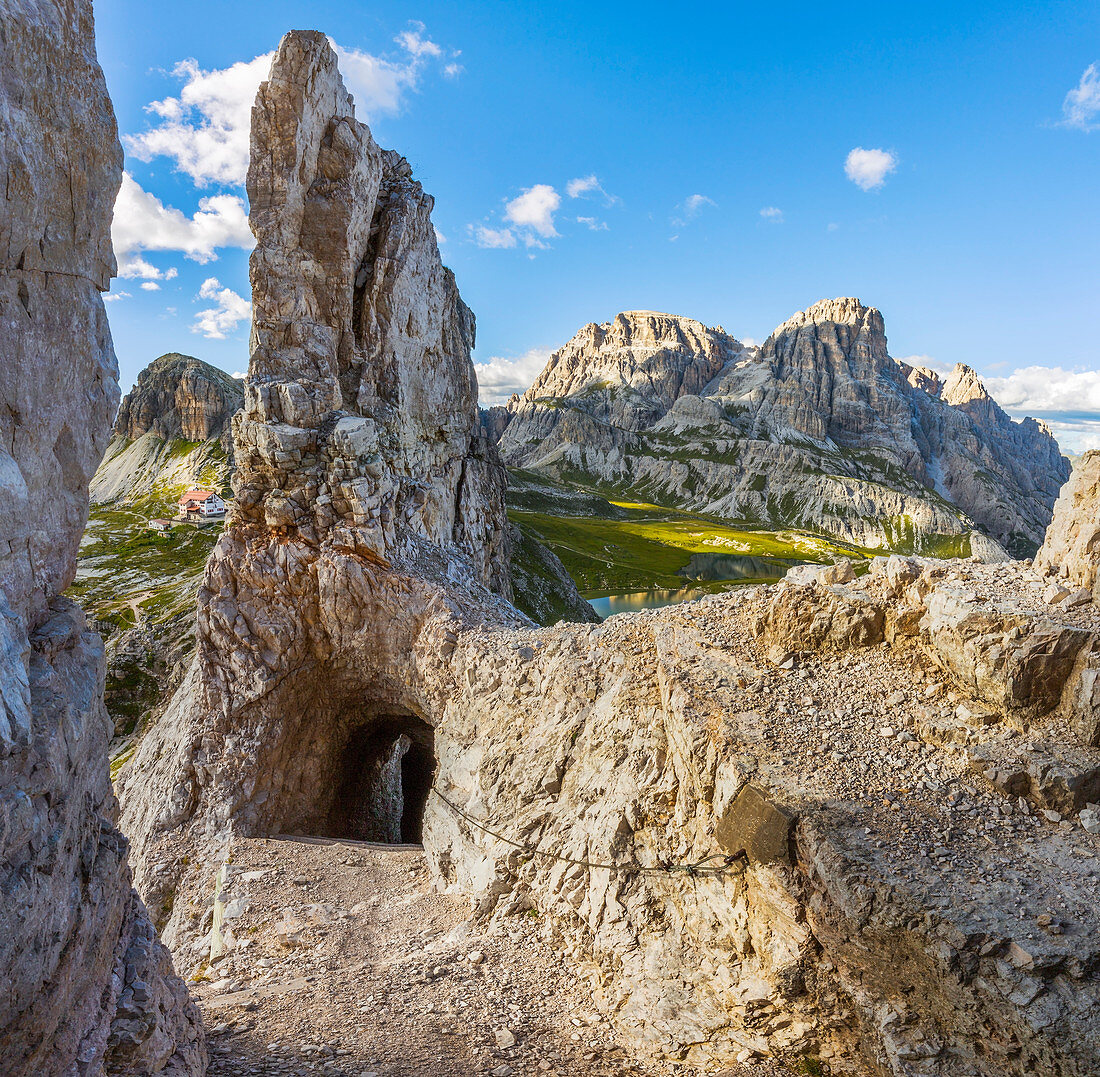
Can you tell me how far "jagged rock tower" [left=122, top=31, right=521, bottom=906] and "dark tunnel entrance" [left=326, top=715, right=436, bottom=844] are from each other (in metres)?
0.42

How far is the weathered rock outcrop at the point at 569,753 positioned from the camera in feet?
35.1

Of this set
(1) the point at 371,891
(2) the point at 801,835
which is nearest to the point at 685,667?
(2) the point at 801,835

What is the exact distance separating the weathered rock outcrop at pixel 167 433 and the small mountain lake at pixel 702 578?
366 ft

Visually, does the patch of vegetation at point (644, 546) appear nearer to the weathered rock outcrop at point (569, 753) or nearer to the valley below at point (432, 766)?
the weathered rock outcrop at point (569, 753)

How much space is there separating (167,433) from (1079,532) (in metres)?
197

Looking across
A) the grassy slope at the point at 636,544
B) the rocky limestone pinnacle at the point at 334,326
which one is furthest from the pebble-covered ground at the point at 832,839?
the grassy slope at the point at 636,544

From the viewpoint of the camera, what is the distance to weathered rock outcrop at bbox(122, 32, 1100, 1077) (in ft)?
35.1

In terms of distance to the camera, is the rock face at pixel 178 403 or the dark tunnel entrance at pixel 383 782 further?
the rock face at pixel 178 403

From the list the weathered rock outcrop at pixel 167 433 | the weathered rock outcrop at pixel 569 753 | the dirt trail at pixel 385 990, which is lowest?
the dirt trail at pixel 385 990

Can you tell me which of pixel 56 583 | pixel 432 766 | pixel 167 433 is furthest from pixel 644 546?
pixel 167 433

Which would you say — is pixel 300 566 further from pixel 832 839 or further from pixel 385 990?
pixel 832 839

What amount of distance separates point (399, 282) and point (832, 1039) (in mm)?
34471

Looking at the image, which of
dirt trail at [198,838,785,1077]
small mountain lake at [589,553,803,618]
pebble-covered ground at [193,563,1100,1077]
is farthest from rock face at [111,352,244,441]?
pebble-covered ground at [193,563,1100,1077]

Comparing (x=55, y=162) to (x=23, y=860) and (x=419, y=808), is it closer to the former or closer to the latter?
(x=23, y=860)
